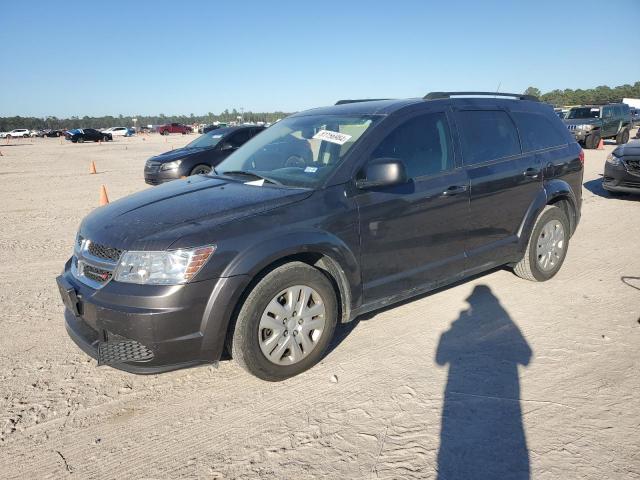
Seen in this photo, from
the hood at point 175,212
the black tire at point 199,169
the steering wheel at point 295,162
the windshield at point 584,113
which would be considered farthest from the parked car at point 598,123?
the hood at point 175,212

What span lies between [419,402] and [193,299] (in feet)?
5.00

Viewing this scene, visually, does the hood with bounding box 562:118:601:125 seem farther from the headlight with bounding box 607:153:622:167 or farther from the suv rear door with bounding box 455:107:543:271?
the suv rear door with bounding box 455:107:543:271

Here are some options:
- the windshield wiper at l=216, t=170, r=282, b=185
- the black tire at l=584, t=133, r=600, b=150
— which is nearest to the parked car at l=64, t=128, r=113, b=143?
the black tire at l=584, t=133, r=600, b=150

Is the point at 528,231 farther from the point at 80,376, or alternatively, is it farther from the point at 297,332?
the point at 80,376

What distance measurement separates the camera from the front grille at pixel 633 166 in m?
8.80

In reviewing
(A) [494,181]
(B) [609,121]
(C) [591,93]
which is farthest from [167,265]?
(C) [591,93]

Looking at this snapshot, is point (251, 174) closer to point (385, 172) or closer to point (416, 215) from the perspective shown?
point (385, 172)

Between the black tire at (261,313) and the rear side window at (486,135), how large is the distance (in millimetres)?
1861

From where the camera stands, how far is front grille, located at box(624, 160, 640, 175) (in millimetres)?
8805

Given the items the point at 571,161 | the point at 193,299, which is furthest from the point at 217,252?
the point at 571,161

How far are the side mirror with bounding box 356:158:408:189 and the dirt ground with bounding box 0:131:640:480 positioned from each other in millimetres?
1290

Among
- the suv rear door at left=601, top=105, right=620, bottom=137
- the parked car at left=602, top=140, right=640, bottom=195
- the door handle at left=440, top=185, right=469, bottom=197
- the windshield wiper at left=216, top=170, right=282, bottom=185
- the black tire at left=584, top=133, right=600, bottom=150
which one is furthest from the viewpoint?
the suv rear door at left=601, top=105, right=620, bottom=137

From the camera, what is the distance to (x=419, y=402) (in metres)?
Result: 2.91

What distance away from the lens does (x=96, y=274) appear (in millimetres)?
2990
